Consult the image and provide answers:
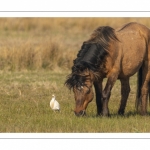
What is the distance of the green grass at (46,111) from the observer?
1312cm

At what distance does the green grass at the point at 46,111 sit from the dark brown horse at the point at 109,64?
0.41 metres

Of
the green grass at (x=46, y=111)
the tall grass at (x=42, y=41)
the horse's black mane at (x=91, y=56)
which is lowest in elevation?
the green grass at (x=46, y=111)

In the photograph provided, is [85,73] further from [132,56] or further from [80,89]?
Result: [132,56]

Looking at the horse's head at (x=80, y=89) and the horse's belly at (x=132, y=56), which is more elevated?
the horse's belly at (x=132, y=56)

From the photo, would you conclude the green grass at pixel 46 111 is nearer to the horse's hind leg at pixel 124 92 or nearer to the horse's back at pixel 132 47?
the horse's hind leg at pixel 124 92

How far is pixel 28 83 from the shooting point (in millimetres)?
19375

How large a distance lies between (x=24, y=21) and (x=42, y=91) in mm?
11397

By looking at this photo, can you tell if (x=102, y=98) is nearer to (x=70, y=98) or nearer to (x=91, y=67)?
(x=91, y=67)

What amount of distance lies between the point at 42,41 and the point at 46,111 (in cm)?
1042

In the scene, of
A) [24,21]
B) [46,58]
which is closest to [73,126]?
[46,58]

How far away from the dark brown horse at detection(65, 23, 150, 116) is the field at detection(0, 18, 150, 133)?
0.46 meters

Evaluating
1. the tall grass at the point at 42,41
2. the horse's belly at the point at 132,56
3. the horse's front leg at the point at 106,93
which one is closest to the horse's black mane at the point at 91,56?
the horse's front leg at the point at 106,93

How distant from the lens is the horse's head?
528 inches
